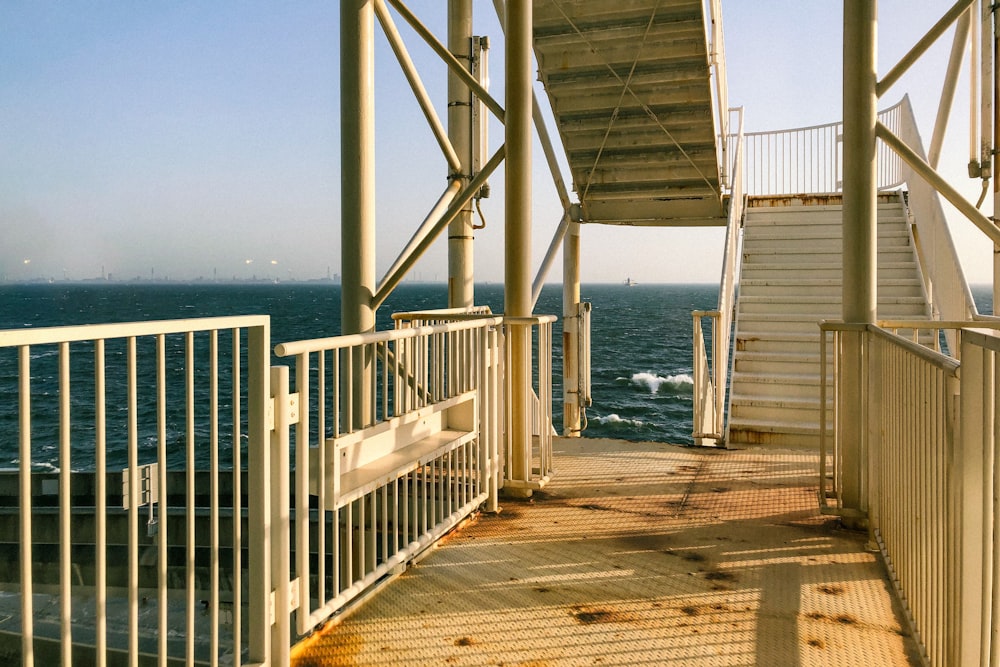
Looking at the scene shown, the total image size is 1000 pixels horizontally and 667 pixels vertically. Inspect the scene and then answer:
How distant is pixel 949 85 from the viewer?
7.89m

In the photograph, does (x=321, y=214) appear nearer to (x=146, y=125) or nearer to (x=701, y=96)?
(x=146, y=125)

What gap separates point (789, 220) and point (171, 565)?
10589 mm

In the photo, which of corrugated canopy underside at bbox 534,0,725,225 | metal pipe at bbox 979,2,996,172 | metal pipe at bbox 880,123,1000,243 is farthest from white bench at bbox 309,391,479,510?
metal pipe at bbox 979,2,996,172

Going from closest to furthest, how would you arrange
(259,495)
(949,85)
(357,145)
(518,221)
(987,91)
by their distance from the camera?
(259,495), (518,221), (357,145), (987,91), (949,85)

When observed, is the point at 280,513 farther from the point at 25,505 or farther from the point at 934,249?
the point at 934,249

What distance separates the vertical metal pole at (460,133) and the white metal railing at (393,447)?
97.9 inches

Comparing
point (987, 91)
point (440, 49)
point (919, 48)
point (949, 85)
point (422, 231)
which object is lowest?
point (422, 231)

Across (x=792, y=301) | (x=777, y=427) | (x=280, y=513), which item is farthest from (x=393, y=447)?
(x=792, y=301)

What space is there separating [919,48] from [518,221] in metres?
2.60

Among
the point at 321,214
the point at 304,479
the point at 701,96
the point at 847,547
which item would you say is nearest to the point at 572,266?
the point at 701,96

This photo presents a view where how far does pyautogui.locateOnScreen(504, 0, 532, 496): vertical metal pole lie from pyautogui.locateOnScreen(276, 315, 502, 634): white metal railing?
0.21m

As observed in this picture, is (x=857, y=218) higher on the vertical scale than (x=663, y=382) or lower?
higher

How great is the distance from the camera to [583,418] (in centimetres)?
1038

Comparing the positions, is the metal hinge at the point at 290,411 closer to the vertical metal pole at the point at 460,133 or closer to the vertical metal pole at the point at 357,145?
the vertical metal pole at the point at 357,145
